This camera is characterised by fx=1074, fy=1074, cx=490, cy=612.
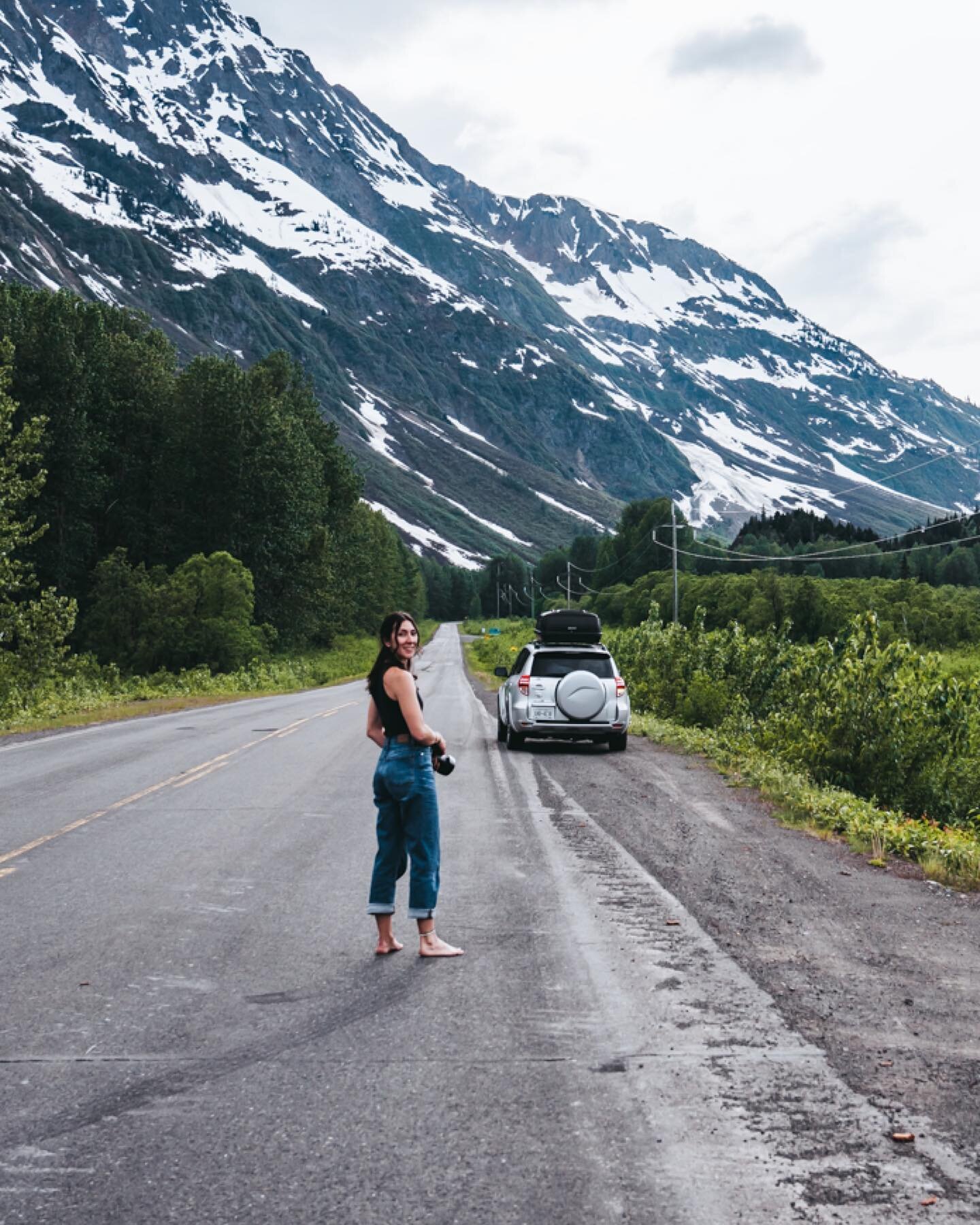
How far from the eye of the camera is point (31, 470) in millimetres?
48594

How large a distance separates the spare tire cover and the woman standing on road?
1162 centimetres

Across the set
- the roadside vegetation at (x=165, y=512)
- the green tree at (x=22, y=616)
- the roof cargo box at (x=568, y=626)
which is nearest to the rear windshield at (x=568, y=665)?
the roof cargo box at (x=568, y=626)

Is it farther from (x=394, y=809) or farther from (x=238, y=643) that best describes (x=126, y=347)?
(x=394, y=809)

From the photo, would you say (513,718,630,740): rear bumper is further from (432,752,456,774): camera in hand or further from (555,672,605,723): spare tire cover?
(432,752,456,774): camera in hand

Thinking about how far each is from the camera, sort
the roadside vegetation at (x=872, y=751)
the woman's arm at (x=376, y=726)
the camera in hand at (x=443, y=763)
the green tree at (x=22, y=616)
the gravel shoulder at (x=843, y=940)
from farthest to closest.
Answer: the green tree at (x=22, y=616) → the roadside vegetation at (x=872, y=751) → the woman's arm at (x=376, y=726) → the camera in hand at (x=443, y=763) → the gravel shoulder at (x=843, y=940)

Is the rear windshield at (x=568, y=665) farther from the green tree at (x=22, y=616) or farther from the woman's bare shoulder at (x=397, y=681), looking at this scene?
the green tree at (x=22, y=616)

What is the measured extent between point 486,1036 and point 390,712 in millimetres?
2159

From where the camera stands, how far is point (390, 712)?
21.5ft

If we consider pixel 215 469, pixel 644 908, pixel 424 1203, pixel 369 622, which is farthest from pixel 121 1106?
pixel 369 622

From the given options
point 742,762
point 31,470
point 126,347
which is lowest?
point 742,762

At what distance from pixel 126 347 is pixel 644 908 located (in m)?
53.9

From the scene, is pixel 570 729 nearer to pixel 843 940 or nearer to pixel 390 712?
pixel 843 940

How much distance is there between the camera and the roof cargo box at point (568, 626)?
31.7 metres

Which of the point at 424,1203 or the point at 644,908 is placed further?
the point at 644,908
